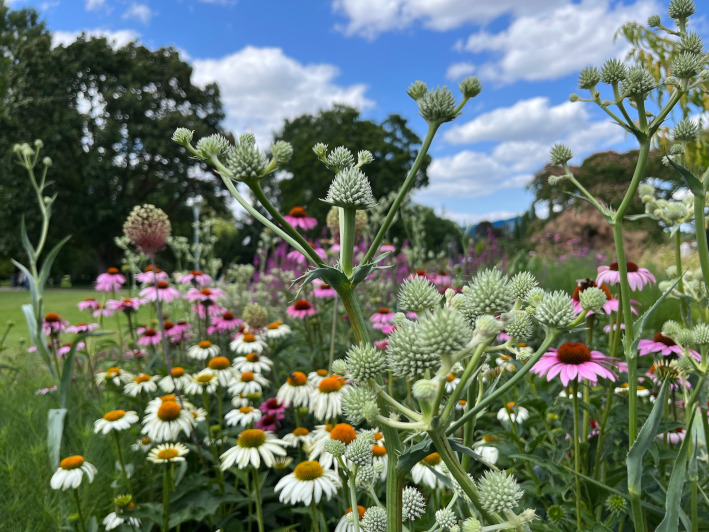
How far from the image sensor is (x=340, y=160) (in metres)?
0.85

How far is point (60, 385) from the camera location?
2.81 metres

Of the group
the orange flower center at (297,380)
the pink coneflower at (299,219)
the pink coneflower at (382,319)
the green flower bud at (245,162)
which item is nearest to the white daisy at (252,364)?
the orange flower center at (297,380)

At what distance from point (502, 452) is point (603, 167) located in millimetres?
19813

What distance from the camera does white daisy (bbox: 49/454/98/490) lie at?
1.95m

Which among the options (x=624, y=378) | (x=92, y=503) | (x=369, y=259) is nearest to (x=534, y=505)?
(x=624, y=378)

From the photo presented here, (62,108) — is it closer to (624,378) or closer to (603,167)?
(603,167)

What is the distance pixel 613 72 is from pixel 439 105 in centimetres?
73

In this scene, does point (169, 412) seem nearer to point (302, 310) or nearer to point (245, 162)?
point (302, 310)

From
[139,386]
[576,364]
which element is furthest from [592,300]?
[139,386]

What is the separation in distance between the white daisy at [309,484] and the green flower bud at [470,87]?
1.44 m

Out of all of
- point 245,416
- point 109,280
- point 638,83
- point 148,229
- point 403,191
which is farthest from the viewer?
point 109,280

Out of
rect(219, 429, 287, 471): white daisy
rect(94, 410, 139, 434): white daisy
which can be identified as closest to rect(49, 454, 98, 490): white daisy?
rect(94, 410, 139, 434): white daisy

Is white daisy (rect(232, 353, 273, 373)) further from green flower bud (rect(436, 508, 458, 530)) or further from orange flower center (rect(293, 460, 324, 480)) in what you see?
green flower bud (rect(436, 508, 458, 530))

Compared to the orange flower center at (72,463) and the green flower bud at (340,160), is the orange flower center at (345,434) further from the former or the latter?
the orange flower center at (72,463)
